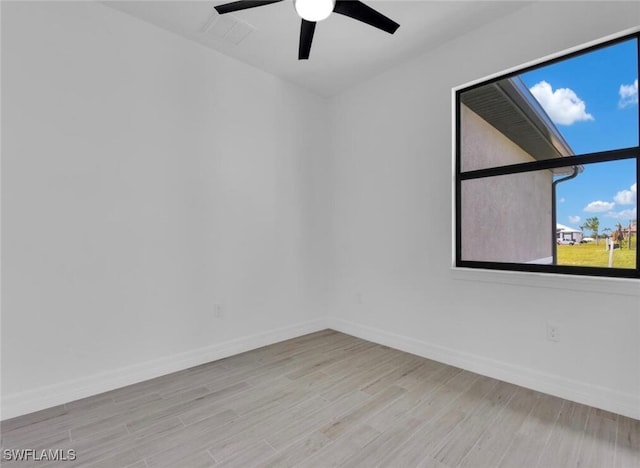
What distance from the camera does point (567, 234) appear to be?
2.31m

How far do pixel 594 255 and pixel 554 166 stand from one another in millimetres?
674

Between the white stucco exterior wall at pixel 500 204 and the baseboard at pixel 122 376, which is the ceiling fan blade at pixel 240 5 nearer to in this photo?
the white stucco exterior wall at pixel 500 204

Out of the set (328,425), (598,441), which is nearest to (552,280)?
(598,441)

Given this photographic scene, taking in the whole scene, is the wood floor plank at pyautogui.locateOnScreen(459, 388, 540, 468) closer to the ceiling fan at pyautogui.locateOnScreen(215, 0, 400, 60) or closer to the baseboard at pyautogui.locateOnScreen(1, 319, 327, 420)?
the baseboard at pyautogui.locateOnScreen(1, 319, 327, 420)

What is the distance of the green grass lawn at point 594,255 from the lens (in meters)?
2.05

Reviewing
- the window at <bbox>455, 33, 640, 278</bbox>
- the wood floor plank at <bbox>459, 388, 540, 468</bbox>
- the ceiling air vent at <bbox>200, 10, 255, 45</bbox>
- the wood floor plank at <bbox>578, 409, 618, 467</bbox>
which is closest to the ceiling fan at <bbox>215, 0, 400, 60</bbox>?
the ceiling air vent at <bbox>200, 10, 255, 45</bbox>

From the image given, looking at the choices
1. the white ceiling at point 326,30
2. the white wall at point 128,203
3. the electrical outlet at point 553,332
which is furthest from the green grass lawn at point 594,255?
the white wall at point 128,203

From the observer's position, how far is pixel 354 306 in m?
3.67

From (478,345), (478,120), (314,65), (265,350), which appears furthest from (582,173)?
(265,350)

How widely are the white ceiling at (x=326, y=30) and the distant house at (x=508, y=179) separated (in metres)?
0.58

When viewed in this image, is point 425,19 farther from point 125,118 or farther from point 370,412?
point 370,412

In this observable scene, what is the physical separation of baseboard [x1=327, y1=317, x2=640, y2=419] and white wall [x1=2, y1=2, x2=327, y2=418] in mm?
1291

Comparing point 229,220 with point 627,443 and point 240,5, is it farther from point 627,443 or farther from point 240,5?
point 627,443

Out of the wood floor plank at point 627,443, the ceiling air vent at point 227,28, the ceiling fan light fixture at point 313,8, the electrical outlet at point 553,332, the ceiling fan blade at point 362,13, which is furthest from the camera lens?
the ceiling air vent at point 227,28
